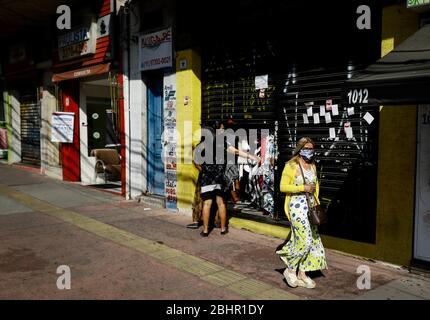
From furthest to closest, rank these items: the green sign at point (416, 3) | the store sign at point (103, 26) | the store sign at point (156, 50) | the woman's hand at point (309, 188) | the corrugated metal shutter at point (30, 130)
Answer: the corrugated metal shutter at point (30, 130)
the store sign at point (103, 26)
the store sign at point (156, 50)
the green sign at point (416, 3)
the woman's hand at point (309, 188)

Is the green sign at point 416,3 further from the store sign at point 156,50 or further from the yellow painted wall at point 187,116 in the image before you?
the store sign at point 156,50

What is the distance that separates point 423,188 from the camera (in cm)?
482

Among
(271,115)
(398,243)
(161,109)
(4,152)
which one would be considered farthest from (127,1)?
(4,152)

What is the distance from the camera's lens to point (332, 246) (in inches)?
227

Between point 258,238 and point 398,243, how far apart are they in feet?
7.06

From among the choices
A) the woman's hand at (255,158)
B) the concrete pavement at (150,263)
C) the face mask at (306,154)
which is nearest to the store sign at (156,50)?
the woman's hand at (255,158)

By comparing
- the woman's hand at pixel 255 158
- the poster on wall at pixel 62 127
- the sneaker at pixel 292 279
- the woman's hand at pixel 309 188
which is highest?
the poster on wall at pixel 62 127

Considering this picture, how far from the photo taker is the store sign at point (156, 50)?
27.0ft

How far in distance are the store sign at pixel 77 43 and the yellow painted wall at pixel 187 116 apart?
3385mm

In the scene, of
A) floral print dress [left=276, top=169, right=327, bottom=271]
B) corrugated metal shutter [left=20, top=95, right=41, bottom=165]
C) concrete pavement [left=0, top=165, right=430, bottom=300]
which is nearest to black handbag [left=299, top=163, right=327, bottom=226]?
floral print dress [left=276, top=169, right=327, bottom=271]

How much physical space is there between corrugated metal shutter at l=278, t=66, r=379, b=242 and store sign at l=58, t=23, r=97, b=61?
5.99 metres

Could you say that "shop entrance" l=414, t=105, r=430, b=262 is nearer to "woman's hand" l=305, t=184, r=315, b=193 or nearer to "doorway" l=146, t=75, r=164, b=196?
"woman's hand" l=305, t=184, r=315, b=193

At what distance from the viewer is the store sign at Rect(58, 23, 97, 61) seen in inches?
404

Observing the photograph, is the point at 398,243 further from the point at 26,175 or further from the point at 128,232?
the point at 26,175
